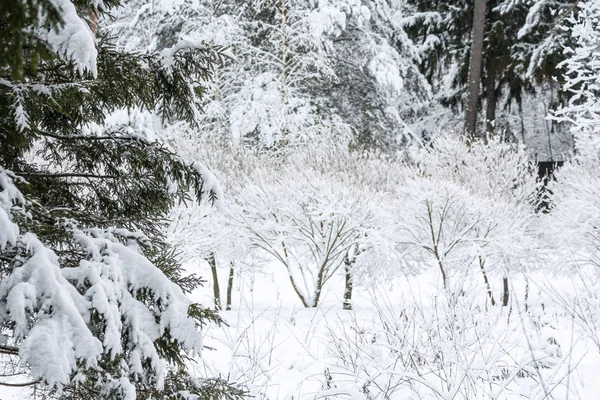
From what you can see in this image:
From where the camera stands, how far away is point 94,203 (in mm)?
3449

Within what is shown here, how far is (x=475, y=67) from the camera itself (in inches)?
629

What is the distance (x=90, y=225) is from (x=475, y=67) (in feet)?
49.8

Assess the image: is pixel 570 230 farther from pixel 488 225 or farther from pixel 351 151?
pixel 351 151

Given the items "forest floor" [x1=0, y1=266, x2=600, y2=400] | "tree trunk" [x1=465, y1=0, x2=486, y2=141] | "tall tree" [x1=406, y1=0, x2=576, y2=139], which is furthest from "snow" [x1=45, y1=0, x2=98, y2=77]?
"tree trunk" [x1=465, y1=0, x2=486, y2=141]

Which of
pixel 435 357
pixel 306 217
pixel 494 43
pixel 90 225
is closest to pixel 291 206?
pixel 306 217

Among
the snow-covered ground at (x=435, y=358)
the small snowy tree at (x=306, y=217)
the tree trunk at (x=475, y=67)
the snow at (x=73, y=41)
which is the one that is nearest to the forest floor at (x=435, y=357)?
the snow-covered ground at (x=435, y=358)

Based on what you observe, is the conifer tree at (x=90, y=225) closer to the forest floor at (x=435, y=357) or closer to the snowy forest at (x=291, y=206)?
the snowy forest at (x=291, y=206)

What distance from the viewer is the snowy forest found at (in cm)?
231

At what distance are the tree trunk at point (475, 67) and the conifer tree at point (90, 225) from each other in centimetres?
1393

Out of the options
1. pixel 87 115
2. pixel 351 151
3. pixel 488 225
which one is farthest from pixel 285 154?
pixel 87 115

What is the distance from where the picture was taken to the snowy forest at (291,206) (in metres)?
2.31

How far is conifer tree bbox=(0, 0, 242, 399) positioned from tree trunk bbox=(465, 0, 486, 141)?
45.7ft

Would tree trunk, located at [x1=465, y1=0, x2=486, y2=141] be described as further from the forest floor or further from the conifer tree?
the conifer tree

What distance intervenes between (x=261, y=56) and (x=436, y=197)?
28.5 ft
